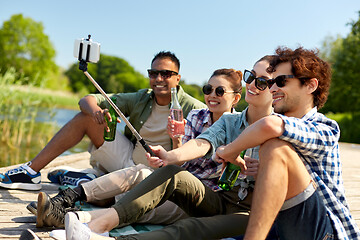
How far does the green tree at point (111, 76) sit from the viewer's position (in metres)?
65.1

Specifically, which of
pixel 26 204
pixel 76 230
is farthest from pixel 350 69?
pixel 76 230

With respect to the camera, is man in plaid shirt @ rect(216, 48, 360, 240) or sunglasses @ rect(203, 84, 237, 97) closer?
man in plaid shirt @ rect(216, 48, 360, 240)

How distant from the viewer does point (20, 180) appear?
3867 mm

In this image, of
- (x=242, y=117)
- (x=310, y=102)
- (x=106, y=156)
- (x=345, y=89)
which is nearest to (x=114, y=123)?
(x=106, y=156)

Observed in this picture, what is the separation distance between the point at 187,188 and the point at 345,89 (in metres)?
24.9

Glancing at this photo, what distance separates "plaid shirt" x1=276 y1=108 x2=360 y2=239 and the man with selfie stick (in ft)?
6.19

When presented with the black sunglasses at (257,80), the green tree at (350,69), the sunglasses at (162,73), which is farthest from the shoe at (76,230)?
the green tree at (350,69)

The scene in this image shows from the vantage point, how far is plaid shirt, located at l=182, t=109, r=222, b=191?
292 centimetres

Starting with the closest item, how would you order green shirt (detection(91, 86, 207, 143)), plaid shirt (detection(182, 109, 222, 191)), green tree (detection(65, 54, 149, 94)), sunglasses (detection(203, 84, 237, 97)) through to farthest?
1. plaid shirt (detection(182, 109, 222, 191))
2. sunglasses (detection(203, 84, 237, 97))
3. green shirt (detection(91, 86, 207, 143))
4. green tree (detection(65, 54, 149, 94))

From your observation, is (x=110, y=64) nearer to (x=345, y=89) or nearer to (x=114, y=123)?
(x=345, y=89)

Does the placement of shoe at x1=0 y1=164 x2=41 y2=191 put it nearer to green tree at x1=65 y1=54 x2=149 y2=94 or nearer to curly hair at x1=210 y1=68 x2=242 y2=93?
curly hair at x1=210 y1=68 x2=242 y2=93

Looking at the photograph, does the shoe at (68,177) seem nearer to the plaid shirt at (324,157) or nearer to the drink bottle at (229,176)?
the drink bottle at (229,176)

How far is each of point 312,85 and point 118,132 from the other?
7.33ft

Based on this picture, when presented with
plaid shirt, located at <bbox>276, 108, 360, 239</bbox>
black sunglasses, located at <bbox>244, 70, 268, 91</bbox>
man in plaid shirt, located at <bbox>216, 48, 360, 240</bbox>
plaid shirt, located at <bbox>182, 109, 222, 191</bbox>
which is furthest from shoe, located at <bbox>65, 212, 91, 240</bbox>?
black sunglasses, located at <bbox>244, 70, 268, 91</bbox>
